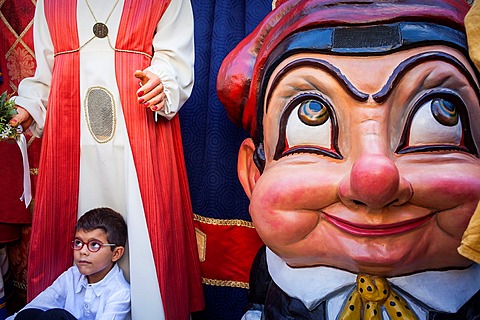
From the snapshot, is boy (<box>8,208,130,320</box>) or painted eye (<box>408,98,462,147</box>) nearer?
painted eye (<box>408,98,462,147</box>)

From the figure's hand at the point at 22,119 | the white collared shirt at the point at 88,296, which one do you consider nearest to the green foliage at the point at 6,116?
the figure's hand at the point at 22,119

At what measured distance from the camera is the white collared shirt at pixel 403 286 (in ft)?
4.26

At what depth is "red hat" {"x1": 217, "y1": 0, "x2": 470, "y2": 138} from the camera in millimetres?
1303

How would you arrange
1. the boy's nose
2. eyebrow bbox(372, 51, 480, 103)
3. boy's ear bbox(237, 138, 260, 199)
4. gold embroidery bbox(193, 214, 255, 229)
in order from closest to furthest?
the boy's nose → eyebrow bbox(372, 51, 480, 103) → boy's ear bbox(237, 138, 260, 199) → gold embroidery bbox(193, 214, 255, 229)

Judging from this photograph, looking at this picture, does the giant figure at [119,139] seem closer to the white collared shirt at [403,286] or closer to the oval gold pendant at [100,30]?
the oval gold pendant at [100,30]

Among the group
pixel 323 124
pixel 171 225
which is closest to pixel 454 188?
pixel 323 124

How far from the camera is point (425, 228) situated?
4.09 ft

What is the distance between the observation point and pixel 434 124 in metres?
1.27

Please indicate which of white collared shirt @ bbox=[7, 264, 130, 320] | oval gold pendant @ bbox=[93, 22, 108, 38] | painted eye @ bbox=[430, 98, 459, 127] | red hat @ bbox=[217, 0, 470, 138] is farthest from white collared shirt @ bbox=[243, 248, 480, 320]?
oval gold pendant @ bbox=[93, 22, 108, 38]

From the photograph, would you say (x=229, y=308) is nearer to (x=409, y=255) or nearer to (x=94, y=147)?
(x=94, y=147)

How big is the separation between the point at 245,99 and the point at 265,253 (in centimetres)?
52

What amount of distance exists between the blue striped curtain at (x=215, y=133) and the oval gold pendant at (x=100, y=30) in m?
0.48

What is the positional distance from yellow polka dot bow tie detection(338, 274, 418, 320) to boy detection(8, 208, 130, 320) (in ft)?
2.80

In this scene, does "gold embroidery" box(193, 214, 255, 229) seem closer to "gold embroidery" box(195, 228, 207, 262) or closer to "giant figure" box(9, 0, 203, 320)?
"gold embroidery" box(195, 228, 207, 262)
